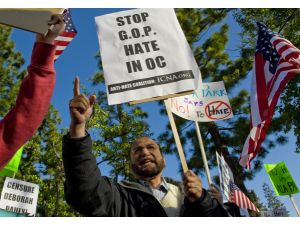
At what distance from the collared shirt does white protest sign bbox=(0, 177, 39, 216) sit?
5.39 meters

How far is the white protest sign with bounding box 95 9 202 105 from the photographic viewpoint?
3664 mm

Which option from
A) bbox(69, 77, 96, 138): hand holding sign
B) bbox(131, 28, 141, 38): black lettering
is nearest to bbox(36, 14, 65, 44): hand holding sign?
bbox(69, 77, 96, 138): hand holding sign

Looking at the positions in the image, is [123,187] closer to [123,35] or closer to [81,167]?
[81,167]

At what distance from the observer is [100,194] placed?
6.66 ft

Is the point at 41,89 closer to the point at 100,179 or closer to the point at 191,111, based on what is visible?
the point at 100,179

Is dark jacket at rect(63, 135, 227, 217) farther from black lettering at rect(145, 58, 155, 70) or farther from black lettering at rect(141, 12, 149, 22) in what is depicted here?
black lettering at rect(141, 12, 149, 22)

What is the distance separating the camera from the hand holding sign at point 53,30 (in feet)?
4.28

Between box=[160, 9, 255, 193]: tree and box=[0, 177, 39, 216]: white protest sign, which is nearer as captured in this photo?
box=[0, 177, 39, 216]: white protest sign

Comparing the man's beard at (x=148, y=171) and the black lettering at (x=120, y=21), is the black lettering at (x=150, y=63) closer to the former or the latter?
the black lettering at (x=120, y=21)

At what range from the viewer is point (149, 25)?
4.20 metres

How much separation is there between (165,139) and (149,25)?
11.1m

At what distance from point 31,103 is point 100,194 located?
89cm

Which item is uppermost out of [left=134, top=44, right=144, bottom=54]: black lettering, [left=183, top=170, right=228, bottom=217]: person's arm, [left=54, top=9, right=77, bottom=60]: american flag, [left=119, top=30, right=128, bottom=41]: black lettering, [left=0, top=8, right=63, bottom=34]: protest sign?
[left=54, top=9, right=77, bottom=60]: american flag
